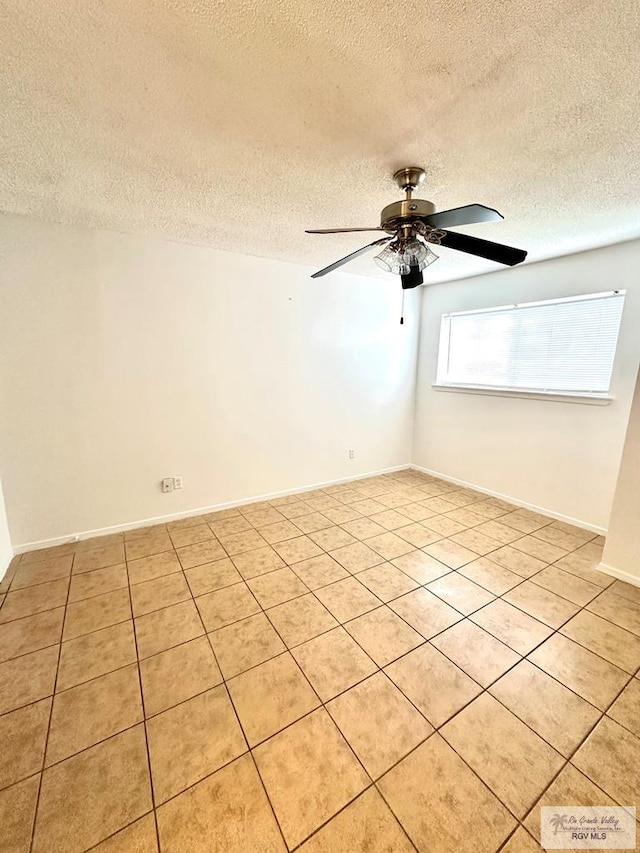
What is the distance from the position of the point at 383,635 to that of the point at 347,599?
0.32m

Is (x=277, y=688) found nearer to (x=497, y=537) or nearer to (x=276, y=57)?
(x=497, y=537)

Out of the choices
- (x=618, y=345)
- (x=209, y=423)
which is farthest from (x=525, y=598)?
(x=209, y=423)

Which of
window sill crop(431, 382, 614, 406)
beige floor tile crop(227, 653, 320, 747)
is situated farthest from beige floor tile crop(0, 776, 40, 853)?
window sill crop(431, 382, 614, 406)

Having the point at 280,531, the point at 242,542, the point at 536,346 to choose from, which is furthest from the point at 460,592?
the point at 536,346

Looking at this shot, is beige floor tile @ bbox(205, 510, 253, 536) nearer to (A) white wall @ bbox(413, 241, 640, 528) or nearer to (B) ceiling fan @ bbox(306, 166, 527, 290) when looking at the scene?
(B) ceiling fan @ bbox(306, 166, 527, 290)

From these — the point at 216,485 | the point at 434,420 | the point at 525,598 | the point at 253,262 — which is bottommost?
the point at 525,598

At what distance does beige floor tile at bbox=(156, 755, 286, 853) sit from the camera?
0.97 metres

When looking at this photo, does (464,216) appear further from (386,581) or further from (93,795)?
(93,795)

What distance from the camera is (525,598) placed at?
2.04 meters

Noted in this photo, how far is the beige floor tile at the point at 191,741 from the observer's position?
1138mm

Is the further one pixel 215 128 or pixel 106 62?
pixel 215 128

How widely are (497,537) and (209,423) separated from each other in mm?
2660

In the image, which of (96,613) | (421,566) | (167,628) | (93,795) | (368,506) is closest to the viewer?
(93,795)

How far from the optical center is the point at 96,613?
1889mm
